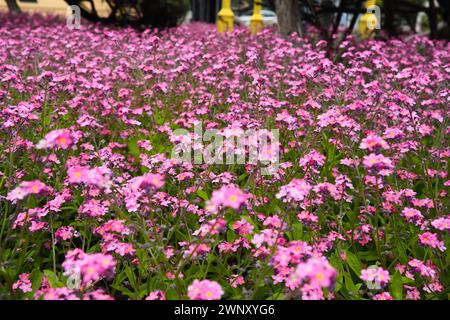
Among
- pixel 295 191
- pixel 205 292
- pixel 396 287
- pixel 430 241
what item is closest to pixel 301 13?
pixel 430 241

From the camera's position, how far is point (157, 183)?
2061 millimetres

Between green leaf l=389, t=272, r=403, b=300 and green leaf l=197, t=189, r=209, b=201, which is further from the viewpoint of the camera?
green leaf l=197, t=189, r=209, b=201

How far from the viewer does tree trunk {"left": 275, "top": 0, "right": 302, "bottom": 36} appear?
9070 millimetres

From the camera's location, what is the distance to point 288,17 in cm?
909

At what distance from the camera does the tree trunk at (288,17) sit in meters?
9.07

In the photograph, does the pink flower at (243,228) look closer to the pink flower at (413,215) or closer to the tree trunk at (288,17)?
the pink flower at (413,215)

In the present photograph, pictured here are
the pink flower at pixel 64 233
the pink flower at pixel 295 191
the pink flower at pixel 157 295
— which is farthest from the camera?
the pink flower at pixel 64 233

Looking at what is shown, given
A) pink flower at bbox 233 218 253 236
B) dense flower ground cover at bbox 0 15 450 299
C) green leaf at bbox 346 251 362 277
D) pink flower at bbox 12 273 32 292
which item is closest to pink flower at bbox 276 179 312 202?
dense flower ground cover at bbox 0 15 450 299

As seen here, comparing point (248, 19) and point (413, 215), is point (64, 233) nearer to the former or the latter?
point (413, 215)

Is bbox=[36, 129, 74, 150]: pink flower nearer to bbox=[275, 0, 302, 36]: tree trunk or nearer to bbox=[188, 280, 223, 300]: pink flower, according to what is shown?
bbox=[188, 280, 223, 300]: pink flower

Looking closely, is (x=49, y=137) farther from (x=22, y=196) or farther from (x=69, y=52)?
(x=69, y=52)

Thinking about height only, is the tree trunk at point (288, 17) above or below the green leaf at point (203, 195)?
above

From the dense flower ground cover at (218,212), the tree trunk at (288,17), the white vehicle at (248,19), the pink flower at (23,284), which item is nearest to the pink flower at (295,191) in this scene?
the dense flower ground cover at (218,212)

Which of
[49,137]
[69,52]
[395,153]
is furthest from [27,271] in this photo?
[69,52]
